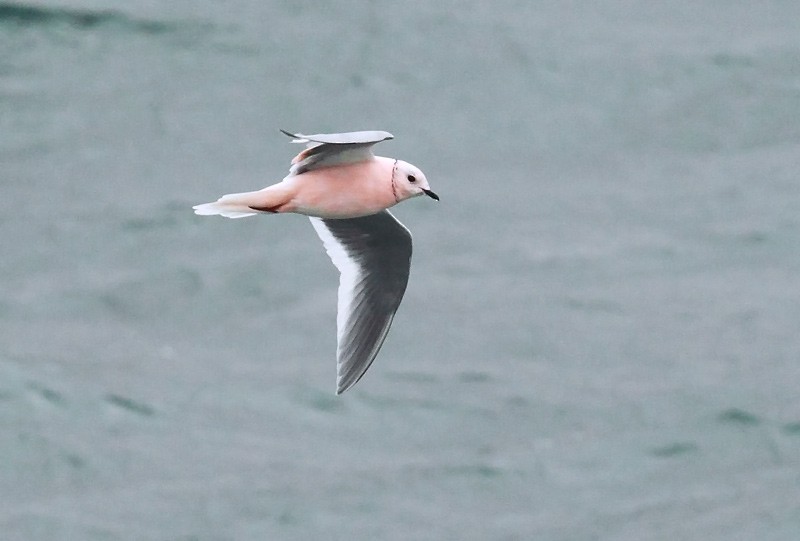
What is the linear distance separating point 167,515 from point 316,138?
14.9m

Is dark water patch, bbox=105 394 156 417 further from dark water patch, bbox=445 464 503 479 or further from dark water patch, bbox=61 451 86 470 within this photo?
dark water patch, bbox=445 464 503 479

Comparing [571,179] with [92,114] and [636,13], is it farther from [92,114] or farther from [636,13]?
[92,114]

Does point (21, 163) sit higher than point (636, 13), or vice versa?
point (636, 13)

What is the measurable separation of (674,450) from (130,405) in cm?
768

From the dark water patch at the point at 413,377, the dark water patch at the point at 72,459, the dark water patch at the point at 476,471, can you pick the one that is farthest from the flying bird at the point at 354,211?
the dark water patch at the point at 413,377

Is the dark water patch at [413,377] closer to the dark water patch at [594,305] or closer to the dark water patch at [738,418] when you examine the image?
the dark water patch at [594,305]

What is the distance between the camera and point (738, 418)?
78.3 feet

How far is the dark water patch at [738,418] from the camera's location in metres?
23.7

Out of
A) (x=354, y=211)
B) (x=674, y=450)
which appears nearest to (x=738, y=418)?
(x=674, y=450)

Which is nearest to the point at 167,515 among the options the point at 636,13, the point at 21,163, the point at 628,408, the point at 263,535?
the point at 263,535

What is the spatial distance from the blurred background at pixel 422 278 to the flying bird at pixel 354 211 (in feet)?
37.6

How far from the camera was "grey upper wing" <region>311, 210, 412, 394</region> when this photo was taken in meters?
10.2

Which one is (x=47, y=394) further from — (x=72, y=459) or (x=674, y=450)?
(x=674, y=450)

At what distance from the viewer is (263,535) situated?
853 inches
